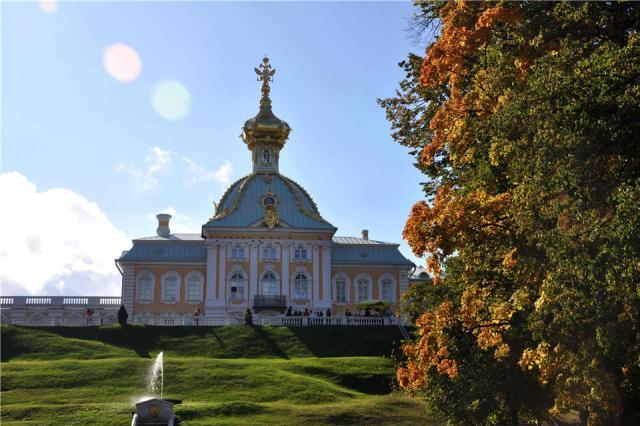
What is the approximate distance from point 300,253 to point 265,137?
9.41 meters

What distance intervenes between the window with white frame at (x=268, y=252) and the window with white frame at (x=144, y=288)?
278 inches

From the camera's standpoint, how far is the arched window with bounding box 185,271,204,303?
49.2 meters

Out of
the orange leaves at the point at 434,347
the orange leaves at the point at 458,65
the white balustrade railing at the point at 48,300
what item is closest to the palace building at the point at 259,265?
the white balustrade railing at the point at 48,300

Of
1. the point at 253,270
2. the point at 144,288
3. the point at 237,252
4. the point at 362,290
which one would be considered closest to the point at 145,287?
the point at 144,288

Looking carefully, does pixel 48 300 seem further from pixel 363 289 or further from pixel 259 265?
pixel 363 289

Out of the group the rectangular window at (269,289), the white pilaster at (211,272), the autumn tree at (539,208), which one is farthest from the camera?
the rectangular window at (269,289)

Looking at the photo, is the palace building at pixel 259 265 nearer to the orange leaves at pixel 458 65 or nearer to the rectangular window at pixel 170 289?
the rectangular window at pixel 170 289

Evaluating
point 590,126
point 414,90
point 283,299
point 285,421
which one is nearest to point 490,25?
point 590,126

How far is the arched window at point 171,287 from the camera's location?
49.2 meters

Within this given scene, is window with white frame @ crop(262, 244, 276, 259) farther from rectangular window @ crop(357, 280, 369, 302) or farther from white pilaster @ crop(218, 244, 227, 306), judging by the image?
rectangular window @ crop(357, 280, 369, 302)

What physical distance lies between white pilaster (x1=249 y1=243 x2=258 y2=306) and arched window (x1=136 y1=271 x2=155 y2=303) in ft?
20.1

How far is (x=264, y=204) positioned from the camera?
49.8 meters

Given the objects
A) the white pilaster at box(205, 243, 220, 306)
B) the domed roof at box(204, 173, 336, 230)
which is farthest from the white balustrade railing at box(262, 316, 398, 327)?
the domed roof at box(204, 173, 336, 230)

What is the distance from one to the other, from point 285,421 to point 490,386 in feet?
25.1
